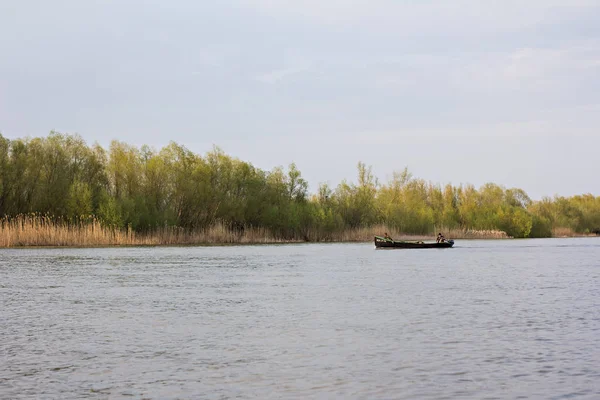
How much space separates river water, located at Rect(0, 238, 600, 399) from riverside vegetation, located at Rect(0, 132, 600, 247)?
35123mm

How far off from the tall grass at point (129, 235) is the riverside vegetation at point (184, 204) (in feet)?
0.36

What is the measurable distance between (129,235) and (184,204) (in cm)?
1268

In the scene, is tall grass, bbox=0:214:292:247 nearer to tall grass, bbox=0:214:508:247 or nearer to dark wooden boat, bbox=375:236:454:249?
tall grass, bbox=0:214:508:247

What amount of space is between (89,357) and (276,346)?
3.33 meters

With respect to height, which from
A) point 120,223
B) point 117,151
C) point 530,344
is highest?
point 117,151

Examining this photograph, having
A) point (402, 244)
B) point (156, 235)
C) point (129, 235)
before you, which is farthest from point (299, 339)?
point (156, 235)

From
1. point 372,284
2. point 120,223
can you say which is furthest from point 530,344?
point 120,223

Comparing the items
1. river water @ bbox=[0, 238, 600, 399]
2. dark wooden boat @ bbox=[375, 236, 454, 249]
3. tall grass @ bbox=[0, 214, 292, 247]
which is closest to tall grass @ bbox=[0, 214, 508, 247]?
tall grass @ bbox=[0, 214, 292, 247]

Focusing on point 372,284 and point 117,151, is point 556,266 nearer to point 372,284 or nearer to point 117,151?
point 372,284

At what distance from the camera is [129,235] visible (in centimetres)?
6103

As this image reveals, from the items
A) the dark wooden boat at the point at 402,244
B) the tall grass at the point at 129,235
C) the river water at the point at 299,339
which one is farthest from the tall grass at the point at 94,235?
the river water at the point at 299,339

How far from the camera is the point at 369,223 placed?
92938mm

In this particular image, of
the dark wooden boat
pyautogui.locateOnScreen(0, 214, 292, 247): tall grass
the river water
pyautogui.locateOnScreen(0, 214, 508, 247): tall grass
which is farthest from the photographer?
the dark wooden boat

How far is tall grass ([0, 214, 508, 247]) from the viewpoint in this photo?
5416 cm
